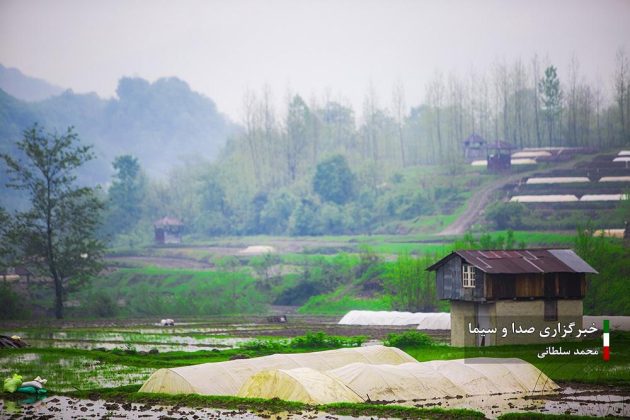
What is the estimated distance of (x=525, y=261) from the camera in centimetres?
4559

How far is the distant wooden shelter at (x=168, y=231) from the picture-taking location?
115 m

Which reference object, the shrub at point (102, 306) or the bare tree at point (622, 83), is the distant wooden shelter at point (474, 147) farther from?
the shrub at point (102, 306)

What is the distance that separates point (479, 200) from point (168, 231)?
3786 centimetres

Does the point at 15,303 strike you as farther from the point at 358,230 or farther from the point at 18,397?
the point at 358,230

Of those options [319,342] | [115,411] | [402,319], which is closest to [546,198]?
[402,319]

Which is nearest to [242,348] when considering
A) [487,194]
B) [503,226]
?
[503,226]

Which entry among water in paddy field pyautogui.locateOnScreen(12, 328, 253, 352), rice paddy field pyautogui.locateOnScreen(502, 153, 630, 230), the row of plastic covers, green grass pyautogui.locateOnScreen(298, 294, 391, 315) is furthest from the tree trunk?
rice paddy field pyautogui.locateOnScreen(502, 153, 630, 230)

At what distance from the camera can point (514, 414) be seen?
2697 cm

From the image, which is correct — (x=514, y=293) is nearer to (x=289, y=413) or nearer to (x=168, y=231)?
(x=289, y=413)

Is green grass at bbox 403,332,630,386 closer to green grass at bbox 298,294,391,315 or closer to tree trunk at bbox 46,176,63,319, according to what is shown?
green grass at bbox 298,294,391,315

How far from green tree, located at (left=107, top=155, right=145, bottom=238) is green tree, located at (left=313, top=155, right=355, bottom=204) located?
25.4m

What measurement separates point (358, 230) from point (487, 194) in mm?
15738

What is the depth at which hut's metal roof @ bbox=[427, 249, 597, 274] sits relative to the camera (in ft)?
147

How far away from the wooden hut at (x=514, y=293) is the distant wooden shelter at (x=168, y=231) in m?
72.9
